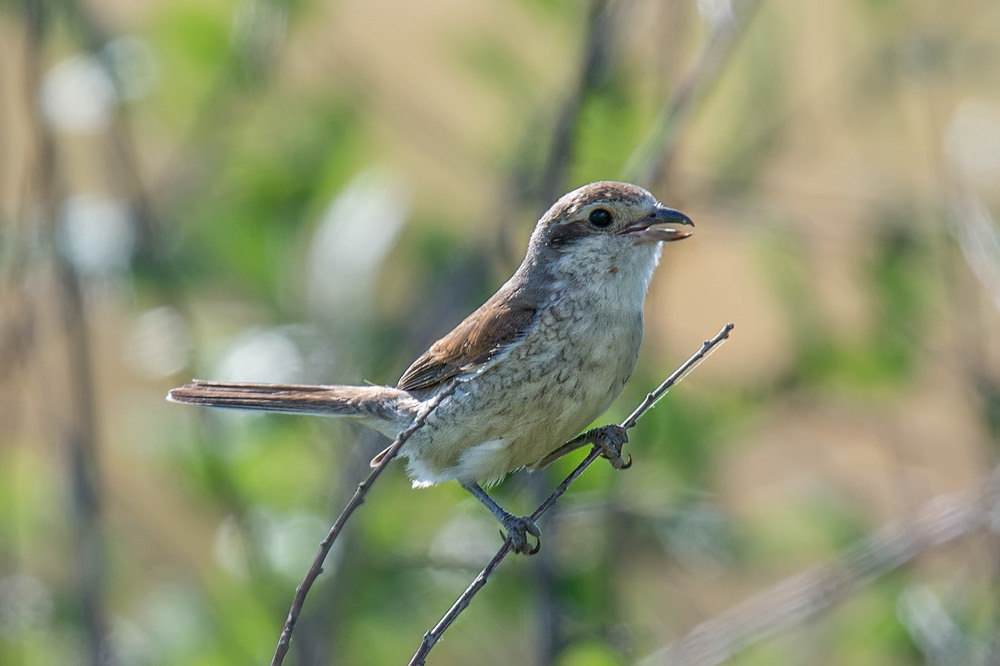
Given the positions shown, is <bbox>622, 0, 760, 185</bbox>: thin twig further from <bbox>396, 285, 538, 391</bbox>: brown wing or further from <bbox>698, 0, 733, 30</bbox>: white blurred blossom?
<bbox>396, 285, 538, 391</bbox>: brown wing

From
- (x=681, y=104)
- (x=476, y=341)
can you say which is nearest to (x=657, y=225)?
(x=681, y=104)

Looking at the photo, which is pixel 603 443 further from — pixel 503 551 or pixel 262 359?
pixel 262 359

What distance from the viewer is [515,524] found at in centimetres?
285

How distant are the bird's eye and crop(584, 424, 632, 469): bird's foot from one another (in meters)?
0.48

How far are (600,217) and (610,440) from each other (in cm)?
54

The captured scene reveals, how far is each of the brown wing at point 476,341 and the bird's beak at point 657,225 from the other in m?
0.29

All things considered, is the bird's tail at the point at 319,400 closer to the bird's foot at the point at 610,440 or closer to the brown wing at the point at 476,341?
the brown wing at the point at 476,341

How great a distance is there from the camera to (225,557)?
431 centimetres

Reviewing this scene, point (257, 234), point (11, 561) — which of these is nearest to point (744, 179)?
point (257, 234)

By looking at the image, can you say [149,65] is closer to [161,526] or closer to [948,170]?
[161,526]

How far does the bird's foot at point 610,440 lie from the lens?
2801 millimetres

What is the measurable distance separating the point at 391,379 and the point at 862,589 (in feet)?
6.09

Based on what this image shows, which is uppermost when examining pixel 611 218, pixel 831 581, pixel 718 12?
pixel 718 12

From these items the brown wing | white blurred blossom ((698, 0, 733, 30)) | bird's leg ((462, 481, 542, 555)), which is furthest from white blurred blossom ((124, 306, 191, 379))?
white blurred blossom ((698, 0, 733, 30))
